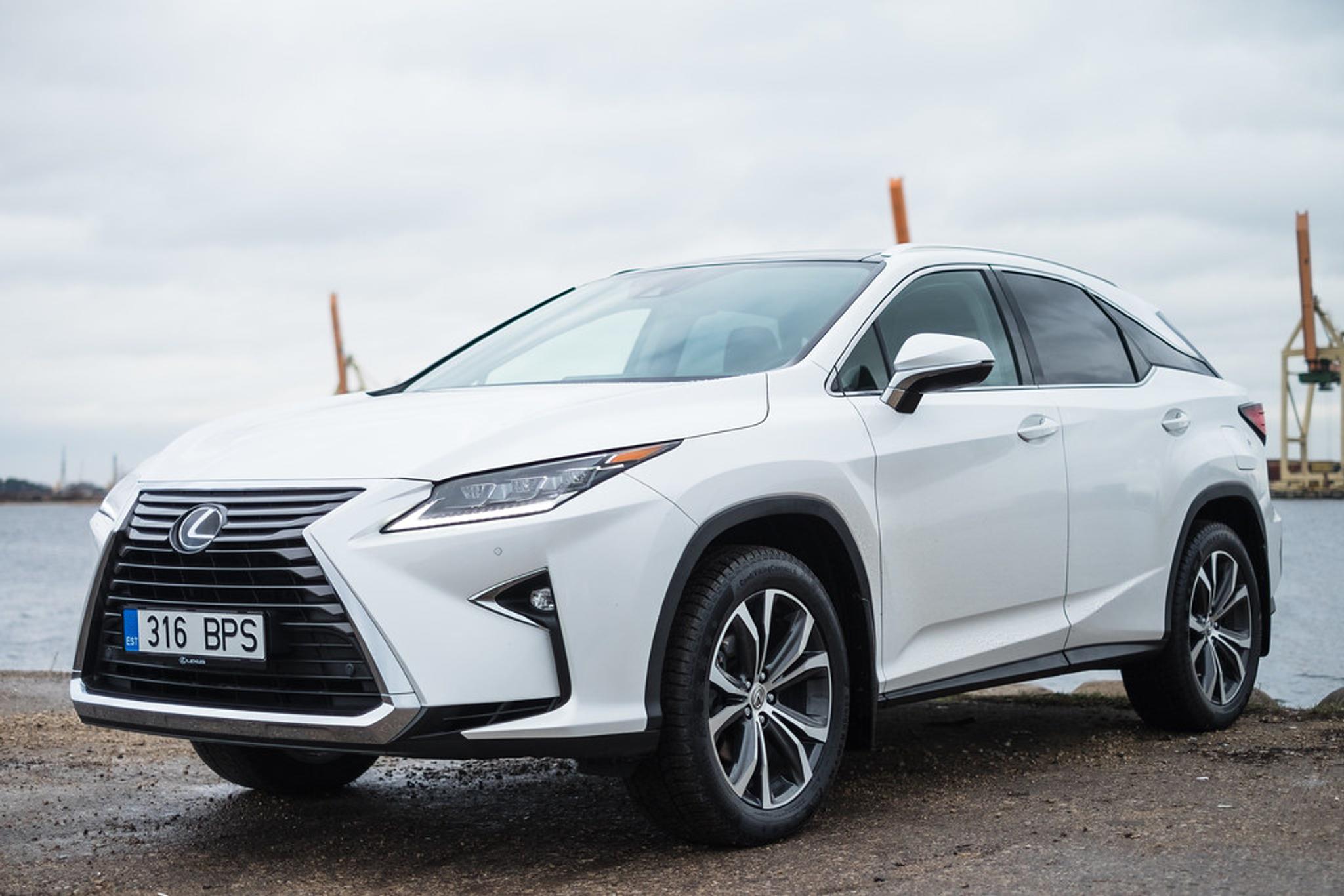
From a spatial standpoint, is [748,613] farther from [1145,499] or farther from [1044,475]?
[1145,499]

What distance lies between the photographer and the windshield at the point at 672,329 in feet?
14.9

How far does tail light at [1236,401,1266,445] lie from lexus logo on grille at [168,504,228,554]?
14.2 ft

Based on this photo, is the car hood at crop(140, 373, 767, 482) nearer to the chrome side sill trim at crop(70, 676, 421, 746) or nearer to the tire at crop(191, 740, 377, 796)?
the chrome side sill trim at crop(70, 676, 421, 746)

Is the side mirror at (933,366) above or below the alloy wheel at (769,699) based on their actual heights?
above

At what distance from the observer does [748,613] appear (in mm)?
3914

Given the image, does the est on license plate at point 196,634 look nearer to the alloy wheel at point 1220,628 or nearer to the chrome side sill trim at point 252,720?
Answer: the chrome side sill trim at point 252,720

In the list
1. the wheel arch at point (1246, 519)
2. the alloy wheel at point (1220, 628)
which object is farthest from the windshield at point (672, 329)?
the alloy wheel at point (1220, 628)

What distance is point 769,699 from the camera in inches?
159

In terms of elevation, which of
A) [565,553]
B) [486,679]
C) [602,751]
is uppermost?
[565,553]

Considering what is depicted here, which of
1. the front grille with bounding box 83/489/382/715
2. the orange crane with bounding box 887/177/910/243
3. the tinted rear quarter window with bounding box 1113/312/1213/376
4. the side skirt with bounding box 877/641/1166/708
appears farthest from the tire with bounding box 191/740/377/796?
the orange crane with bounding box 887/177/910/243

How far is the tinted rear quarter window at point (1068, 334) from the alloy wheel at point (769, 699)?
169 centimetres

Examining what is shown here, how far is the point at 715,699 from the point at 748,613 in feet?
0.79

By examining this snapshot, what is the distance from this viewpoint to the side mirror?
4.34 meters

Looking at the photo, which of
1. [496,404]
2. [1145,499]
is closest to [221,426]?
[496,404]
